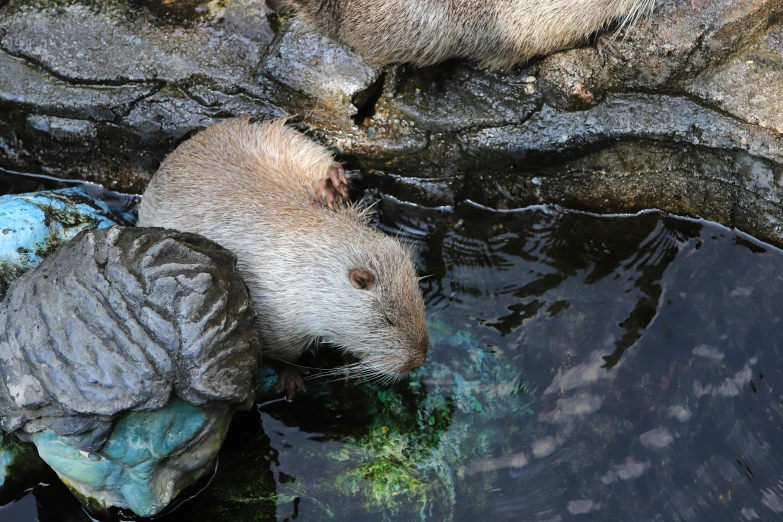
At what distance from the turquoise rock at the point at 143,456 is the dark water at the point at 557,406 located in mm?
345

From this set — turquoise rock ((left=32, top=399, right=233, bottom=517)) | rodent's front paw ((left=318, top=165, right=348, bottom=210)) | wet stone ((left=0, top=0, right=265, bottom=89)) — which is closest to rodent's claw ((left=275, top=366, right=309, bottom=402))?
turquoise rock ((left=32, top=399, right=233, bottom=517))

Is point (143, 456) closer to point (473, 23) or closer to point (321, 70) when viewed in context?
point (321, 70)

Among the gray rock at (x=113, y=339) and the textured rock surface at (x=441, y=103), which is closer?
the gray rock at (x=113, y=339)

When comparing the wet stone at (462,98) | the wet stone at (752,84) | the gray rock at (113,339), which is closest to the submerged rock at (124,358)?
the gray rock at (113,339)

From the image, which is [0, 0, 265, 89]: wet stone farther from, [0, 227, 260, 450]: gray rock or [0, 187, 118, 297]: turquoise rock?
[0, 227, 260, 450]: gray rock

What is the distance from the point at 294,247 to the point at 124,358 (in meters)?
1.25

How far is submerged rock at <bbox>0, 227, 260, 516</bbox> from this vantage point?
3285 millimetres

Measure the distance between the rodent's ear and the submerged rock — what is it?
27.1 inches

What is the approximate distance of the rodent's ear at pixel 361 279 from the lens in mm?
4098

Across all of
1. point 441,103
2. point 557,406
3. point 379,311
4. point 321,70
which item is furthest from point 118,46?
point 557,406

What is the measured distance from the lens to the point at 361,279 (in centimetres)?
411

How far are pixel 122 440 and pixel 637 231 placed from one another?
3.09 meters

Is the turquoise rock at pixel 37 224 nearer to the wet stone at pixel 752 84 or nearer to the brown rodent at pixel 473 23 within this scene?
the brown rodent at pixel 473 23

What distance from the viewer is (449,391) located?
14.3 ft
